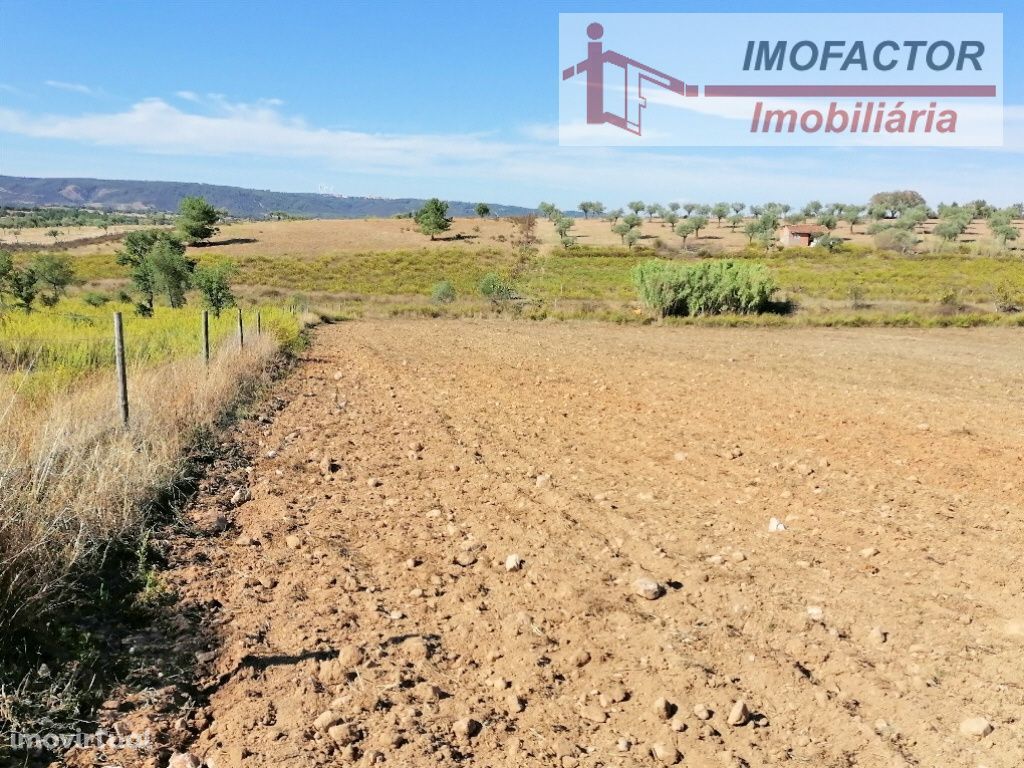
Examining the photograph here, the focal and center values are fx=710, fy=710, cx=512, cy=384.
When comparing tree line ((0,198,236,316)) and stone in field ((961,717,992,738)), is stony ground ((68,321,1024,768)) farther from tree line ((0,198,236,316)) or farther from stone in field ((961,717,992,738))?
tree line ((0,198,236,316))

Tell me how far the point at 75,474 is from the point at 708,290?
2244cm

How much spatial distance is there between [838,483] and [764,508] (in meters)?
1.04

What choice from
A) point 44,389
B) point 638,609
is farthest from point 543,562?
point 44,389

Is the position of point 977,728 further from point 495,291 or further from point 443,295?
point 443,295

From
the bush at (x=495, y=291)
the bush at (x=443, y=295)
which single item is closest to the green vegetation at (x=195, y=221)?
the bush at (x=443, y=295)

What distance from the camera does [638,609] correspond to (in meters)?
3.87

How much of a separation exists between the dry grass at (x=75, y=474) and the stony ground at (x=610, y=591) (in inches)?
18.2

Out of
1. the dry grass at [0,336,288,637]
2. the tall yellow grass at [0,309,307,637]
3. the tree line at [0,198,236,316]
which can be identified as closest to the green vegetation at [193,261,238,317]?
the tree line at [0,198,236,316]

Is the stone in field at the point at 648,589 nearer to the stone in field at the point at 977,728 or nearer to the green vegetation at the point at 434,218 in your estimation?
the stone in field at the point at 977,728

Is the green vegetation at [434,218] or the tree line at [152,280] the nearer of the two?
the tree line at [152,280]

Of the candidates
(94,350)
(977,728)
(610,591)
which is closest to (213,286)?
(94,350)

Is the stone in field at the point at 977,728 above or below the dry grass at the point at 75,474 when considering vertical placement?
below

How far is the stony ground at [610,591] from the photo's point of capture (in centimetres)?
286

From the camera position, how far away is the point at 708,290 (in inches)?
955
